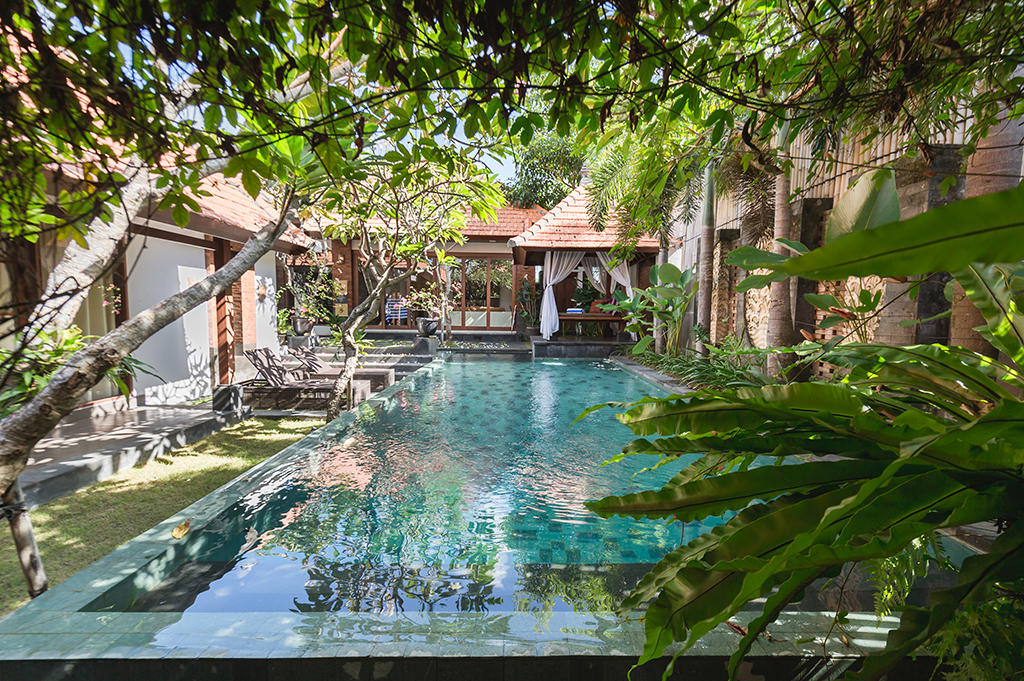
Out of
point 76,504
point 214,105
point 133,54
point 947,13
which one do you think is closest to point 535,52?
point 214,105

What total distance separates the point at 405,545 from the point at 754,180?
6.71m

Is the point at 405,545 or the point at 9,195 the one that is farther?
the point at 405,545

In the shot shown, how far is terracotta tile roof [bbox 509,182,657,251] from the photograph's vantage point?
1290 cm

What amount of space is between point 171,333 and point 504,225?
1124 centimetres

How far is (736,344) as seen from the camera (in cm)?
774

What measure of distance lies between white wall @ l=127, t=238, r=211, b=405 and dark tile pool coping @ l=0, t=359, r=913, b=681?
21.7 feet

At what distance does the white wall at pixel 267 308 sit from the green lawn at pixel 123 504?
6.19 m

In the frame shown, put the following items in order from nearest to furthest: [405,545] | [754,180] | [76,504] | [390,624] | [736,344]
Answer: [390,624], [405,545], [76,504], [754,180], [736,344]

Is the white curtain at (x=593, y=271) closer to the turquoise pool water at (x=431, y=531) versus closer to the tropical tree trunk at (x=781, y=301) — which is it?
the tropical tree trunk at (x=781, y=301)

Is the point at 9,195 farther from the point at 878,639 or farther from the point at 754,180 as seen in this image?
the point at 754,180

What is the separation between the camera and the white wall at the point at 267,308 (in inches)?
443

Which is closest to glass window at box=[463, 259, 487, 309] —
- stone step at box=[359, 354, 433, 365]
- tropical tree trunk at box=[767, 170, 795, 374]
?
stone step at box=[359, 354, 433, 365]

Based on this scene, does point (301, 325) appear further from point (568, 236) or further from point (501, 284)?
point (501, 284)

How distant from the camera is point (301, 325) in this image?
13.2m
